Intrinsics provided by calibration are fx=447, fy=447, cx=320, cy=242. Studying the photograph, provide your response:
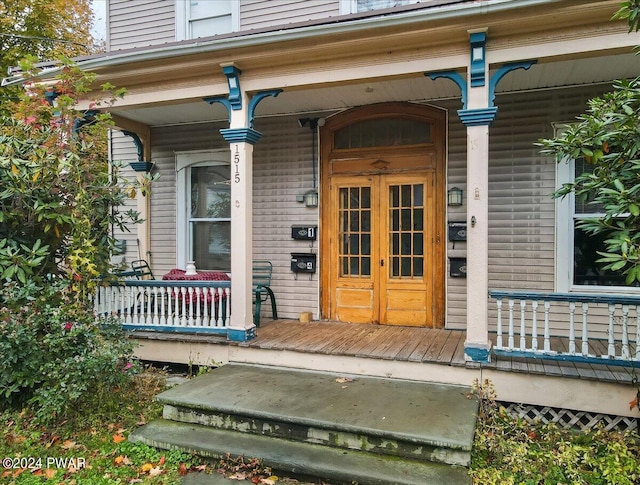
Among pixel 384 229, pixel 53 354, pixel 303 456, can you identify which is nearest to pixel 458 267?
pixel 384 229

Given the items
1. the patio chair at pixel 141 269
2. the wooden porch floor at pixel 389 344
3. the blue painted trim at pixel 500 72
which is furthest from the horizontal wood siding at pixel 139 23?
the blue painted trim at pixel 500 72

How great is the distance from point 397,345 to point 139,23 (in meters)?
6.41

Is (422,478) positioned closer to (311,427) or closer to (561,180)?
(311,427)

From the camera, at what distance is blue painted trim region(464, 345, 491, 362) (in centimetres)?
400

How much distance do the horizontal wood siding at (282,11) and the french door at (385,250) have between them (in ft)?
7.59

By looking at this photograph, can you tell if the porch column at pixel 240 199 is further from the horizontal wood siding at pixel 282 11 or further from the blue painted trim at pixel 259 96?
the horizontal wood siding at pixel 282 11

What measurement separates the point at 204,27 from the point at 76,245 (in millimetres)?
4374

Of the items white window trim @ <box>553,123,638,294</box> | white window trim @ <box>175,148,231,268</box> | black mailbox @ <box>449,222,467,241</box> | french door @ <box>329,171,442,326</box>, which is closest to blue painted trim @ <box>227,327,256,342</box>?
french door @ <box>329,171,442,326</box>

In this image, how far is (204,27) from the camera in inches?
271

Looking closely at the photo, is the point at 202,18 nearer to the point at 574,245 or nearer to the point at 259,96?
the point at 259,96

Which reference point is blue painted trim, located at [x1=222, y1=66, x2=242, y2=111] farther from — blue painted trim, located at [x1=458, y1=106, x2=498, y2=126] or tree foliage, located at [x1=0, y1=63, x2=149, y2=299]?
blue painted trim, located at [x1=458, y1=106, x2=498, y2=126]

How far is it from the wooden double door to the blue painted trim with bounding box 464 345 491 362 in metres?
1.52

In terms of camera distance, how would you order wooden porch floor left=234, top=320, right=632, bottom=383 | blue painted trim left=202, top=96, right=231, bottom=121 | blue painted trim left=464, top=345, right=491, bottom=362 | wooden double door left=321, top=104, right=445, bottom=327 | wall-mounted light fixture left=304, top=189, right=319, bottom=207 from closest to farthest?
1. wooden porch floor left=234, top=320, right=632, bottom=383
2. blue painted trim left=464, top=345, right=491, bottom=362
3. blue painted trim left=202, top=96, right=231, bottom=121
4. wooden double door left=321, top=104, right=445, bottom=327
5. wall-mounted light fixture left=304, top=189, right=319, bottom=207

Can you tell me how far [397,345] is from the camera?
4.68 metres
